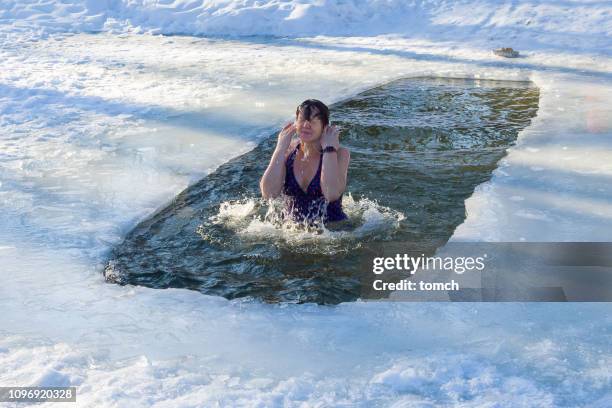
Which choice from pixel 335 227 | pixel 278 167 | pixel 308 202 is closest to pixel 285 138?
pixel 278 167

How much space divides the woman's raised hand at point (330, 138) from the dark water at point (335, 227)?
2.11ft

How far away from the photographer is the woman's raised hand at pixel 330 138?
16.9ft

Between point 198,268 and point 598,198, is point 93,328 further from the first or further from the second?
point 598,198

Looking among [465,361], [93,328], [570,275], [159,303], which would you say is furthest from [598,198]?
[93,328]

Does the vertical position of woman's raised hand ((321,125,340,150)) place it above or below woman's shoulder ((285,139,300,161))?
above

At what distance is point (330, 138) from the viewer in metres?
5.18

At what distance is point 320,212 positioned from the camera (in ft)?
17.7

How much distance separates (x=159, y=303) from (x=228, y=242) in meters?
1.11

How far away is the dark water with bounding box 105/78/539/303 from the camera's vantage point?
4.73 metres

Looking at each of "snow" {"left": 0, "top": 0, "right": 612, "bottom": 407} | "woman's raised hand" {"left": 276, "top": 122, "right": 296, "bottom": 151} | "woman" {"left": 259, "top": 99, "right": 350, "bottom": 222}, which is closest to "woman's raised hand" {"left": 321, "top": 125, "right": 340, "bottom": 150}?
"woman" {"left": 259, "top": 99, "right": 350, "bottom": 222}

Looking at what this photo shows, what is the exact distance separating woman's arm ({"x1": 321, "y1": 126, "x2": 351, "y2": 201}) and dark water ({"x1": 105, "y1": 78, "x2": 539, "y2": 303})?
1.13 ft

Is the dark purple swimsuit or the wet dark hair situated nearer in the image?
the wet dark hair

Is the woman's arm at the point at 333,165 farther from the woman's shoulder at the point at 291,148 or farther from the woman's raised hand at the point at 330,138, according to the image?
the woman's shoulder at the point at 291,148

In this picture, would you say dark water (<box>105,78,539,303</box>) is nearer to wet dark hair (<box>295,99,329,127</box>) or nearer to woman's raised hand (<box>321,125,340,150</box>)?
woman's raised hand (<box>321,125,340,150</box>)
